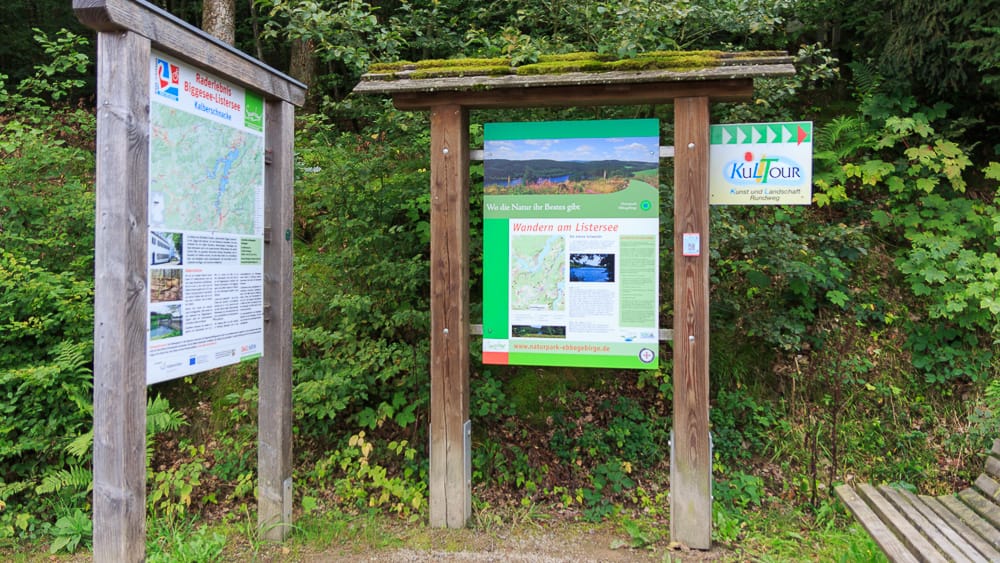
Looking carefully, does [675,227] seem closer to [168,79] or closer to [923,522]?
[923,522]

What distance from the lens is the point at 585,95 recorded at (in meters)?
3.81

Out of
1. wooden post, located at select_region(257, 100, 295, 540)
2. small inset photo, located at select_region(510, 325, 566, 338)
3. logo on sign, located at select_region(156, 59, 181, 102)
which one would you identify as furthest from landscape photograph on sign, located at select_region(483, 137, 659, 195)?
logo on sign, located at select_region(156, 59, 181, 102)

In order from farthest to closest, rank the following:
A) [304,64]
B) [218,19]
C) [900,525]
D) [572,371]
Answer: [304,64] < [218,19] < [572,371] < [900,525]

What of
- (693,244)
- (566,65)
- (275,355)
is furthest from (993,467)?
(275,355)

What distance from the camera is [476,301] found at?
548 cm

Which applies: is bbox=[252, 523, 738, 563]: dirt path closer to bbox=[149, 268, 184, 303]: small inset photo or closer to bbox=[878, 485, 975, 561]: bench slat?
bbox=[878, 485, 975, 561]: bench slat

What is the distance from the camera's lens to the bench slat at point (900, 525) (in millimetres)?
2832

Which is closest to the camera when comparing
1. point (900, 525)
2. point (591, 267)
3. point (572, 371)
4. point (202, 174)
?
point (900, 525)

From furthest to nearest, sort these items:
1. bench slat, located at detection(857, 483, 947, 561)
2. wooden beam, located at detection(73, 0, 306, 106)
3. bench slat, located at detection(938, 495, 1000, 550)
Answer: bench slat, located at detection(938, 495, 1000, 550) → bench slat, located at detection(857, 483, 947, 561) → wooden beam, located at detection(73, 0, 306, 106)

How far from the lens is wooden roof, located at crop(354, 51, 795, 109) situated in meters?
3.55

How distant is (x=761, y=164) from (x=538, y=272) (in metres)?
1.48

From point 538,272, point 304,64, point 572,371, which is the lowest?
point 572,371

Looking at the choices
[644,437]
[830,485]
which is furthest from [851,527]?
[644,437]

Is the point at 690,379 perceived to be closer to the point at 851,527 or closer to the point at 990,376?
the point at 851,527
